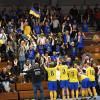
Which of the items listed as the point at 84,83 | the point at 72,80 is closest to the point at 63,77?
the point at 72,80

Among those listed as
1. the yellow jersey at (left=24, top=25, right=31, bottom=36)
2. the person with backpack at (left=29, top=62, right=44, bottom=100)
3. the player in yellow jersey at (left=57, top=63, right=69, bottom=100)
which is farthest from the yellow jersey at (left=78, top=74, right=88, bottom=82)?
the yellow jersey at (left=24, top=25, right=31, bottom=36)

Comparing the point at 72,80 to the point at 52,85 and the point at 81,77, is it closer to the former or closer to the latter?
the point at 81,77

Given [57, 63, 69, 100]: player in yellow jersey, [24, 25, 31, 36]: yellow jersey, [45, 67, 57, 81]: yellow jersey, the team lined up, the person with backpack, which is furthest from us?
[24, 25, 31, 36]: yellow jersey

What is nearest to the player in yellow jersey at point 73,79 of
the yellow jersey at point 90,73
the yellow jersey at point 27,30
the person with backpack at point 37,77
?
the yellow jersey at point 90,73

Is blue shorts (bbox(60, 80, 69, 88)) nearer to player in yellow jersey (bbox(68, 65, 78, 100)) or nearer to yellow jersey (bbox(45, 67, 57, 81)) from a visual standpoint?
player in yellow jersey (bbox(68, 65, 78, 100))

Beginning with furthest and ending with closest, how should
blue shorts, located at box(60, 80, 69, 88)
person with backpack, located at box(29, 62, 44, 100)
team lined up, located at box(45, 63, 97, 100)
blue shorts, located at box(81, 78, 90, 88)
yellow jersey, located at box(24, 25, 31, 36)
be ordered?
yellow jersey, located at box(24, 25, 31, 36)
blue shorts, located at box(81, 78, 90, 88)
blue shorts, located at box(60, 80, 69, 88)
team lined up, located at box(45, 63, 97, 100)
person with backpack, located at box(29, 62, 44, 100)

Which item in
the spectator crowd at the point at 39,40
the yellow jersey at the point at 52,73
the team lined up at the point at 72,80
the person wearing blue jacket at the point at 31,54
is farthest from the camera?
the person wearing blue jacket at the point at 31,54

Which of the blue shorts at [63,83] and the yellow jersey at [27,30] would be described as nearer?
the blue shorts at [63,83]

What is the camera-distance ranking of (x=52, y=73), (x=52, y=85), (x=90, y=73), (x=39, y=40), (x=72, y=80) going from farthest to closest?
(x=39, y=40) → (x=90, y=73) → (x=72, y=80) → (x=52, y=85) → (x=52, y=73)

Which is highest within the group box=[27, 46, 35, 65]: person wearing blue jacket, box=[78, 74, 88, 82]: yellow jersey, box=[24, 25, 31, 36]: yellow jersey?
box=[24, 25, 31, 36]: yellow jersey

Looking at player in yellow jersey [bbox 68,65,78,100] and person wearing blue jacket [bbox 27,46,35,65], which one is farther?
person wearing blue jacket [bbox 27,46,35,65]

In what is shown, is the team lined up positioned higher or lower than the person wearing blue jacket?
lower

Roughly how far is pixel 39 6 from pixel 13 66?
8.52 metres

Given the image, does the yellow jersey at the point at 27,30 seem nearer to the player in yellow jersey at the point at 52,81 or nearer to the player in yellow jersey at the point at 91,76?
the player in yellow jersey at the point at 52,81
